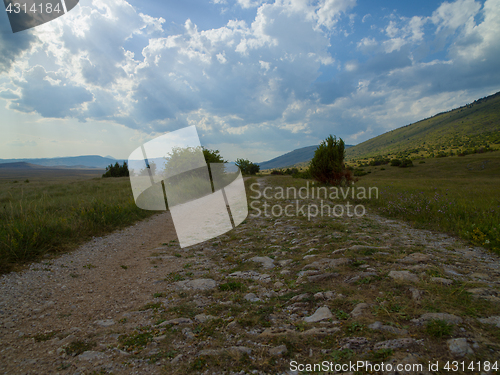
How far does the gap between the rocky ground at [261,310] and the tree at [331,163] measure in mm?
14595

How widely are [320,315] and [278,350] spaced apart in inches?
34.5

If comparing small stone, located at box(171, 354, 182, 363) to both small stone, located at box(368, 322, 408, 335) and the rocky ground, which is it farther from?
small stone, located at box(368, 322, 408, 335)

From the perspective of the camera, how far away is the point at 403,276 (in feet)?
12.1

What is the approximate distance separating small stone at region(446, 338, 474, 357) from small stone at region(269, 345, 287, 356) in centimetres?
156

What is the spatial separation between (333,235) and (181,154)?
79.3ft

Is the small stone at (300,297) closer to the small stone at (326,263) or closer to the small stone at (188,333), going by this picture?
the small stone at (326,263)

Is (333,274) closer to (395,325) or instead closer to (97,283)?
(395,325)

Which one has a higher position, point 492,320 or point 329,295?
point 492,320

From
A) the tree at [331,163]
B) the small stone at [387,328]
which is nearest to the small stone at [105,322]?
the small stone at [387,328]

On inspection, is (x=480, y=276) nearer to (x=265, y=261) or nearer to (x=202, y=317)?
(x=265, y=261)

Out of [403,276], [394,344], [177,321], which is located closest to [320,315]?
[394,344]

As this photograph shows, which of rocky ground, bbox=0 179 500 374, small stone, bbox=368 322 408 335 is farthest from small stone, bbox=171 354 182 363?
small stone, bbox=368 322 408 335

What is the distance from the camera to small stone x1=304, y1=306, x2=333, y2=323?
2.99 metres

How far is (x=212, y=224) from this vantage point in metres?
10.5
